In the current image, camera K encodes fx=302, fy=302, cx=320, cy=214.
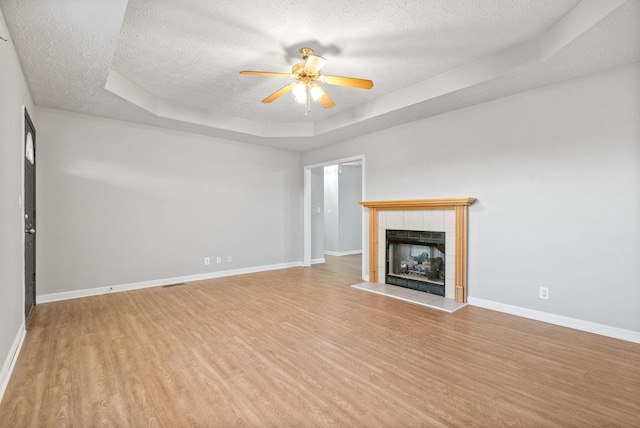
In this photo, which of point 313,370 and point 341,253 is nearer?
point 313,370

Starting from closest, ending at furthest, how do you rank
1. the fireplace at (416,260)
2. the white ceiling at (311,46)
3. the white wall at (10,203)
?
the white wall at (10,203)
the white ceiling at (311,46)
the fireplace at (416,260)

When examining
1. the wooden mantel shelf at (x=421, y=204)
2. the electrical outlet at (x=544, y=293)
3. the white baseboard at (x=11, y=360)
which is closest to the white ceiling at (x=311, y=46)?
the wooden mantel shelf at (x=421, y=204)

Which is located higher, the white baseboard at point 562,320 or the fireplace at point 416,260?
the fireplace at point 416,260

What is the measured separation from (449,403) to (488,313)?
193cm

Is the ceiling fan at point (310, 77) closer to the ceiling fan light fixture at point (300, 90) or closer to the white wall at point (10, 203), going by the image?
the ceiling fan light fixture at point (300, 90)

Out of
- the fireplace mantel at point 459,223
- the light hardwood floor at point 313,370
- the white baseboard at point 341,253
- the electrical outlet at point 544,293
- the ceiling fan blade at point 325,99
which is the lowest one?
the light hardwood floor at point 313,370

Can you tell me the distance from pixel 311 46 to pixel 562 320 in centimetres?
360

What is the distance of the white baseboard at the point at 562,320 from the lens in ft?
8.66

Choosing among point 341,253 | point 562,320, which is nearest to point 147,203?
point 341,253

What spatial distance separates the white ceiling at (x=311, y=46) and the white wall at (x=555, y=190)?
241 millimetres

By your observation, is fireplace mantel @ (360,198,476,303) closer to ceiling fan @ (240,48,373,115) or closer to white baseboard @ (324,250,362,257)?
ceiling fan @ (240,48,373,115)

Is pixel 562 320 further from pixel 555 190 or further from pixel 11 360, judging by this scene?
pixel 11 360

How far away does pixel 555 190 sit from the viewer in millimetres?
3057

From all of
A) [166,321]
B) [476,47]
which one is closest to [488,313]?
[476,47]
